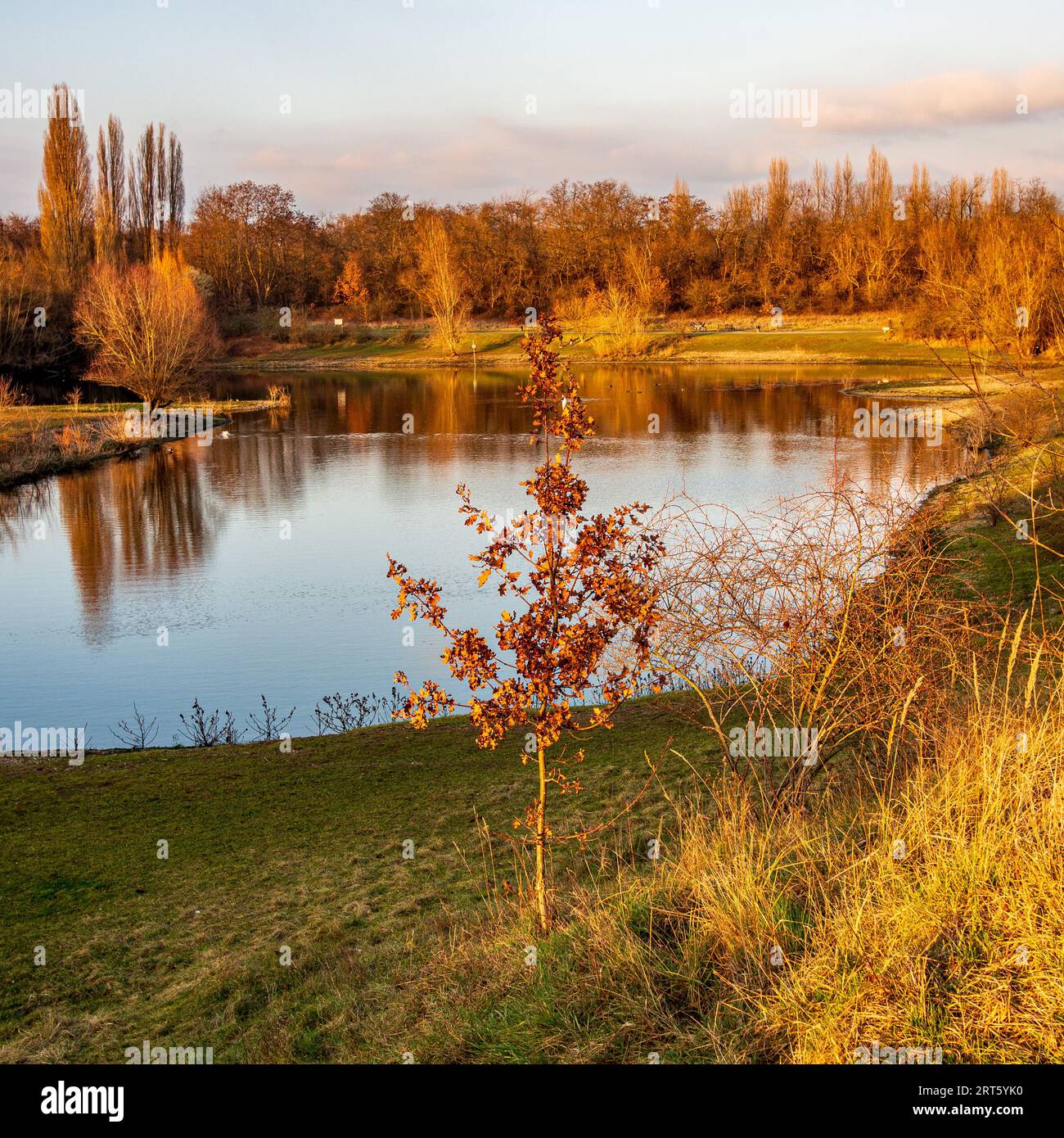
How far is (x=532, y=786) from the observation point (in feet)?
33.4

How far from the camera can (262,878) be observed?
8.35m

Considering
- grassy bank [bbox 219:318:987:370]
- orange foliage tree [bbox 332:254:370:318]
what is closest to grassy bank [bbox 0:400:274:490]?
grassy bank [bbox 219:318:987:370]

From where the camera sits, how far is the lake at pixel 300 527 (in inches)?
630

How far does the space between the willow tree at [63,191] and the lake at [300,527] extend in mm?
22712

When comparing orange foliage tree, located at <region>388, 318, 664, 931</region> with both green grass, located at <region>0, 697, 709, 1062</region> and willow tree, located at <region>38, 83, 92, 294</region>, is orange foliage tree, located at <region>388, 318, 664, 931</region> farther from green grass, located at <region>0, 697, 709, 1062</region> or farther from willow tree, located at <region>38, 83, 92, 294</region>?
willow tree, located at <region>38, 83, 92, 294</region>

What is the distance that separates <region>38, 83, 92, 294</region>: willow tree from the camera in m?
64.5

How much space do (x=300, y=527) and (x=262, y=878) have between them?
18.7 metres

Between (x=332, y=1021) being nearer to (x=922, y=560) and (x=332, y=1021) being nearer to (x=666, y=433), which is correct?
(x=922, y=560)

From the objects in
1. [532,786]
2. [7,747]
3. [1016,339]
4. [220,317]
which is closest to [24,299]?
[220,317]

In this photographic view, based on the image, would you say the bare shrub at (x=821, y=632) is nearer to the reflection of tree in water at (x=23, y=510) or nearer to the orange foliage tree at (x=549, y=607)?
the orange foliage tree at (x=549, y=607)

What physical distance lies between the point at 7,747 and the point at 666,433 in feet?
98.9

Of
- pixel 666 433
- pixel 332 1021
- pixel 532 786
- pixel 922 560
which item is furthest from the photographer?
pixel 666 433

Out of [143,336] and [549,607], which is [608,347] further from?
[549,607]

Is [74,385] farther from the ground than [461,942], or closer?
farther from the ground
